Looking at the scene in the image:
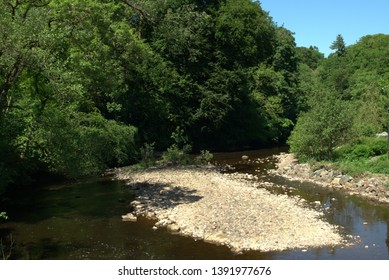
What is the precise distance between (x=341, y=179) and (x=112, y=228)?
14461 mm

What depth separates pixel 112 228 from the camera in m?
16.9

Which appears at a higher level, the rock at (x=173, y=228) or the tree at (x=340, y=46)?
the tree at (x=340, y=46)

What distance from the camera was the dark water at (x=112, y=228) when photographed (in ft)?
45.9

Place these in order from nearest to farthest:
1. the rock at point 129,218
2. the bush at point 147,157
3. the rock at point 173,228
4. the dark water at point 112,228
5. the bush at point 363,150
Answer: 1. the dark water at point 112,228
2. the rock at point 173,228
3. the rock at point 129,218
4. the bush at point 363,150
5. the bush at point 147,157

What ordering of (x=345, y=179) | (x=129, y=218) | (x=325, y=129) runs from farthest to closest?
1. (x=325, y=129)
2. (x=345, y=179)
3. (x=129, y=218)

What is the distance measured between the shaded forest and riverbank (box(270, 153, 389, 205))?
249cm

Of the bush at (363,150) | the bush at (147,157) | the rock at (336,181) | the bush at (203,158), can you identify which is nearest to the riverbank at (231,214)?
the rock at (336,181)

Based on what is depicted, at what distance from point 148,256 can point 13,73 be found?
8.80 meters

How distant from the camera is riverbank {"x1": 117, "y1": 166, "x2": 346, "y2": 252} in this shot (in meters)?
15.0

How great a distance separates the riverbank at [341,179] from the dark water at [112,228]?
106 cm

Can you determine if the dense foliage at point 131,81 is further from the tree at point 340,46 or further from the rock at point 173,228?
the tree at point 340,46

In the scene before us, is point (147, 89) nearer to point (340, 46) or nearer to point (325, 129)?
point (325, 129)

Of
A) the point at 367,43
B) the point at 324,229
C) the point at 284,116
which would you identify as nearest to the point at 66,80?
the point at 324,229

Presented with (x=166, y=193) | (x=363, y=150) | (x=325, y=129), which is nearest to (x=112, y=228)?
(x=166, y=193)
